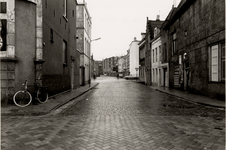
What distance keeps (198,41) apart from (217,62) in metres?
3.08

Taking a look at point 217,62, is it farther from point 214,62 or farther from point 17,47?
point 17,47

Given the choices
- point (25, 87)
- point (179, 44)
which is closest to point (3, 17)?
point (25, 87)

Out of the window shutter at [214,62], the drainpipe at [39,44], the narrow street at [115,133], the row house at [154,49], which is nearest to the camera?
the narrow street at [115,133]

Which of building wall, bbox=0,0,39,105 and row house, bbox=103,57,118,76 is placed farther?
row house, bbox=103,57,118,76

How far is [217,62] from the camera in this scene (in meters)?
12.2

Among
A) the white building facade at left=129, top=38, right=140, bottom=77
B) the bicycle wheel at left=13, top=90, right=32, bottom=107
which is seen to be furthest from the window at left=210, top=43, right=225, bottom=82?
the white building facade at left=129, top=38, right=140, bottom=77

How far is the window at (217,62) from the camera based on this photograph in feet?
38.6

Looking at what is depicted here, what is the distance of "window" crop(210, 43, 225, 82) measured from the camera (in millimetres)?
11758

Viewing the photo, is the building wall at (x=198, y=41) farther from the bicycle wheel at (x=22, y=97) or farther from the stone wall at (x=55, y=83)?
the bicycle wheel at (x=22, y=97)

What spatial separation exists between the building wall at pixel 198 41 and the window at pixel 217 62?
17cm

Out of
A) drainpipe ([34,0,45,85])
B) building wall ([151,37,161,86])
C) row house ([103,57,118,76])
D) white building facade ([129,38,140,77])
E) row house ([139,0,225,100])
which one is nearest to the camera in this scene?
drainpipe ([34,0,45,85])

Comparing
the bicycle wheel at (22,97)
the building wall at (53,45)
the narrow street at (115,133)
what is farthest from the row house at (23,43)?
the narrow street at (115,133)

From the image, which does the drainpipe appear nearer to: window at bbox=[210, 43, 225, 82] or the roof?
window at bbox=[210, 43, 225, 82]

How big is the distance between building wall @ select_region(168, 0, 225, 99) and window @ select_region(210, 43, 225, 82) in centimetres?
17
